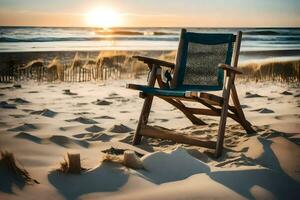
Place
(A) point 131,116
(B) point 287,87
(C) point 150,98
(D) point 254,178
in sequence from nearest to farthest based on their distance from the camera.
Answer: (D) point 254,178, (C) point 150,98, (A) point 131,116, (B) point 287,87

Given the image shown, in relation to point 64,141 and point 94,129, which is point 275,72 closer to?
point 94,129

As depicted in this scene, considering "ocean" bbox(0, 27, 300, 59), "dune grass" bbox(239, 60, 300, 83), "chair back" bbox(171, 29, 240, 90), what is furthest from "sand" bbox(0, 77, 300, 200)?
"ocean" bbox(0, 27, 300, 59)

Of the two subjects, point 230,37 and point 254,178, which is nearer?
point 254,178

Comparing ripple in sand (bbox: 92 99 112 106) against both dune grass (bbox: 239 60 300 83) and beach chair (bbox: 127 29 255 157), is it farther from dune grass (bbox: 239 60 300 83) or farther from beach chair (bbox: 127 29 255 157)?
dune grass (bbox: 239 60 300 83)

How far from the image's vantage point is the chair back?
3.96 meters

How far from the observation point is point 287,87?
6.57 m

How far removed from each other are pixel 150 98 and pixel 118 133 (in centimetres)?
42

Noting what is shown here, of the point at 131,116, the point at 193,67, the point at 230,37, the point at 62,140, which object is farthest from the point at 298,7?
the point at 62,140

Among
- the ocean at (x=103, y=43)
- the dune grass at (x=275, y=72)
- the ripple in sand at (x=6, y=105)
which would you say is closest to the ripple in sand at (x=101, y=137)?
the ripple in sand at (x=6, y=105)

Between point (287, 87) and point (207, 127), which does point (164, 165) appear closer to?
point (207, 127)

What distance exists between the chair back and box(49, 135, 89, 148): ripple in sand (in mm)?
1073

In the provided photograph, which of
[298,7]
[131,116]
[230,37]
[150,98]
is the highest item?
[298,7]

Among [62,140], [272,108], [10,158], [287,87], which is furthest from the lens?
[287,87]

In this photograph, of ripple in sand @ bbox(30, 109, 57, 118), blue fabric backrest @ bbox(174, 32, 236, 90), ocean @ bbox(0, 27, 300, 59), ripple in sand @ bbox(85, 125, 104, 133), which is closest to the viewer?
ripple in sand @ bbox(85, 125, 104, 133)
